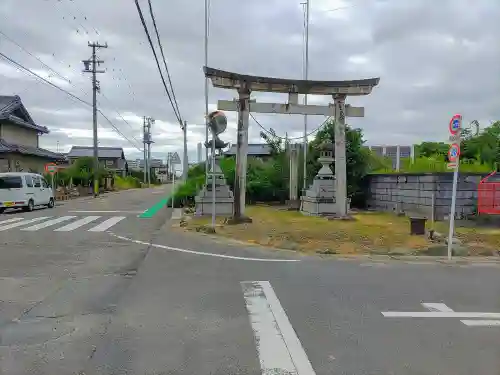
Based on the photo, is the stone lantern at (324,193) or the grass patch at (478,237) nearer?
the grass patch at (478,237)

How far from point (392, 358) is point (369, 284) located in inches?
113

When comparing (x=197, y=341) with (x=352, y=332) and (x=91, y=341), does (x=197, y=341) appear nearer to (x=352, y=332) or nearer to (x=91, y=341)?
(x=91, y=341)

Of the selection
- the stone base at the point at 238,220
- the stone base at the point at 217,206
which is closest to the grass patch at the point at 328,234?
the stone base at the point at 238,220

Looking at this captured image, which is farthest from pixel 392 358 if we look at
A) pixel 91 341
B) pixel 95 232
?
pixel 95 232

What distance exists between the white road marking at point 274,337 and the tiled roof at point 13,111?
30.2 metres

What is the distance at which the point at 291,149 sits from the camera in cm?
2116

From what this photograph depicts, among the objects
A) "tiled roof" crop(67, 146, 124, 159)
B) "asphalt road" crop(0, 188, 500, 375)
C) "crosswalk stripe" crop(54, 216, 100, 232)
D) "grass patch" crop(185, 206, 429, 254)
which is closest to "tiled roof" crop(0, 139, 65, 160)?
"crosswalk stripe" crop(54, 216, 100, 232)

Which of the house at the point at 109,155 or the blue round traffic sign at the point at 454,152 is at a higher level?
the house at the point at 109,155

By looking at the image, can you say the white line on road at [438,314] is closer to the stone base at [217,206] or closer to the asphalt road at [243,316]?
the asphalt road at [243,316]

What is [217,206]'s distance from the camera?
695 inches

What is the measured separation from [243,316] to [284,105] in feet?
37.0

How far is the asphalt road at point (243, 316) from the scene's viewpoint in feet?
12.6

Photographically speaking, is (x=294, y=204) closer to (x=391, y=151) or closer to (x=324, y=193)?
(x=324, y=193)

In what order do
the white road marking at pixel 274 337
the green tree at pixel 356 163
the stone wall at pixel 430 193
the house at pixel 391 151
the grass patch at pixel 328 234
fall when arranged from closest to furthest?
the white road marking at pixel 274 337, the grass patch at pixel 328 234, the stone wall at pixel 430 193, the green tree at pixel 356 163, the house at pixel 391 151
